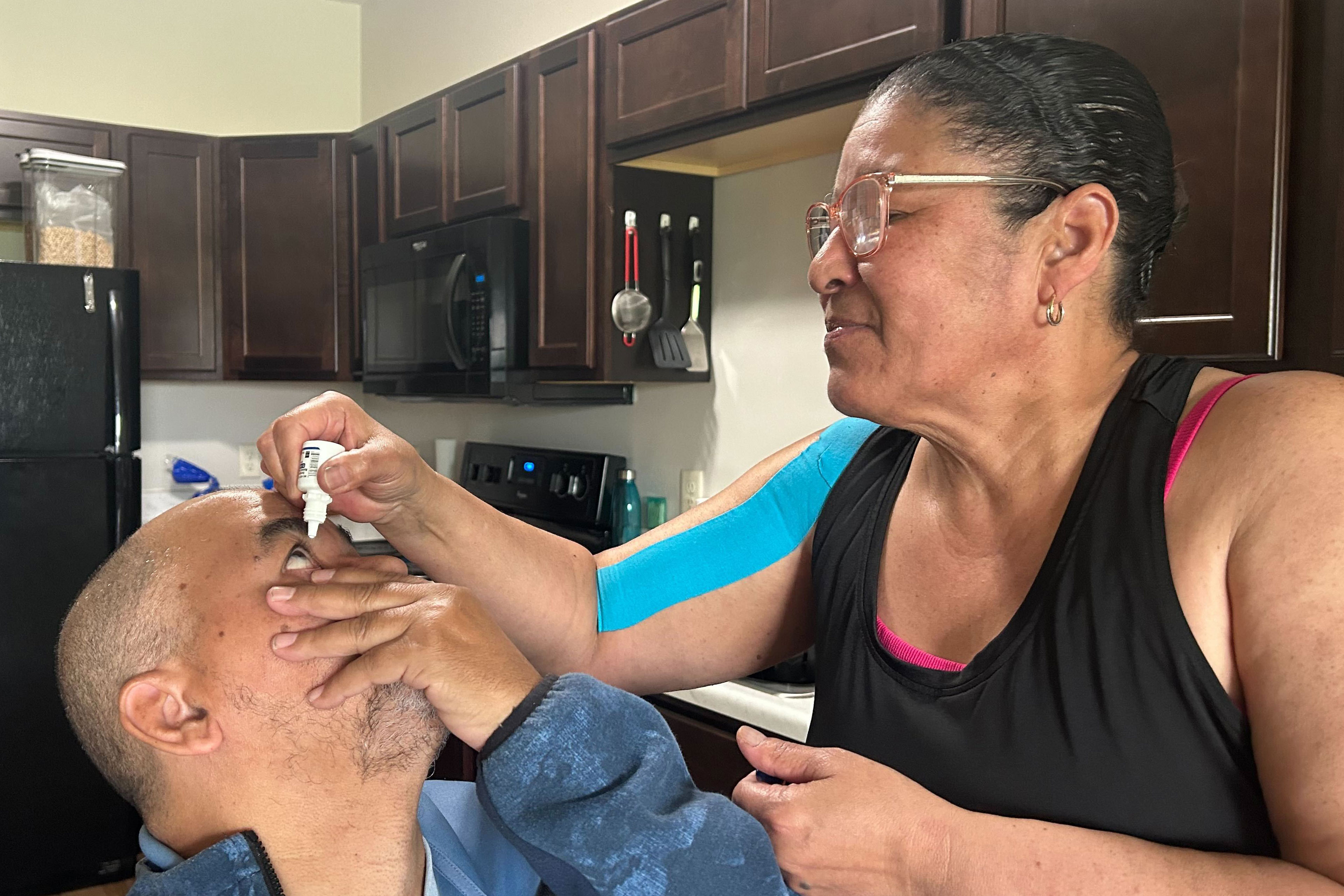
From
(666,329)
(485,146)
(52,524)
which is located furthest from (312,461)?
(52,524)

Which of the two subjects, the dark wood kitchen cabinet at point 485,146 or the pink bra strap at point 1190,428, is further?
the dark wood kitchen cabinet at point 485,146

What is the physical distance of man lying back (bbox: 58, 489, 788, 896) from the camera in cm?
90

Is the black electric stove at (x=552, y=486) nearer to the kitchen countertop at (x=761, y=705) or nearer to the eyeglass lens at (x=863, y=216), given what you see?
the kitchen countertop at (x=761, y=705)

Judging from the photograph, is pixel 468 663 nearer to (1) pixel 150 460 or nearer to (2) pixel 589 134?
(2) pixel 589 134

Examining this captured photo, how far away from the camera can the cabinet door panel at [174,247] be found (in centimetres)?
367

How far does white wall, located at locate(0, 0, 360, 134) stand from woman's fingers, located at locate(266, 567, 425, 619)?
140 inches

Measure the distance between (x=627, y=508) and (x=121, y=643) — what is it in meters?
2.05

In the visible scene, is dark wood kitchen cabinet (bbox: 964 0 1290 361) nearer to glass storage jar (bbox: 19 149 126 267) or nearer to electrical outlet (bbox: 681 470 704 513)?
electrical outlet (bbox: 681 470 704 513)

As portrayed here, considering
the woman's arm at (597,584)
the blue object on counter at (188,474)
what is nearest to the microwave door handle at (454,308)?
the blue object on counter at (188,474)

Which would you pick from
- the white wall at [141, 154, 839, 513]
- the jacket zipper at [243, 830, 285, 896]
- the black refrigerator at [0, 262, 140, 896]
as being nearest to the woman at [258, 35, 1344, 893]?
the jacket zipper at [243, 830, 285, 896]

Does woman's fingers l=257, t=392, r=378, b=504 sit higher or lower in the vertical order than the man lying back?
higher

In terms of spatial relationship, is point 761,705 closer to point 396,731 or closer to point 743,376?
point 743,376

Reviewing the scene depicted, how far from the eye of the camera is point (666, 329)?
2715mm

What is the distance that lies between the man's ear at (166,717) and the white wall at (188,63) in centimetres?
353
